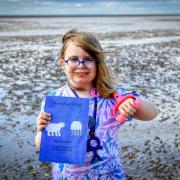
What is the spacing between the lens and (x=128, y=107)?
2.34 meters

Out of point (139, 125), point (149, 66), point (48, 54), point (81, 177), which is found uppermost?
point (48, 54)

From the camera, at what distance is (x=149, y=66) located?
727 inches

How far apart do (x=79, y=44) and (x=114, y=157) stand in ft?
2.69

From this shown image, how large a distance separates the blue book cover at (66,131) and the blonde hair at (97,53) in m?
0.25

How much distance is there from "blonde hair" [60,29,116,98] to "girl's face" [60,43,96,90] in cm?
3

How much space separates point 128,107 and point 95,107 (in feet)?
1.28

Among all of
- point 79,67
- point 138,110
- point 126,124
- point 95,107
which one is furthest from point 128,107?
point 126,124

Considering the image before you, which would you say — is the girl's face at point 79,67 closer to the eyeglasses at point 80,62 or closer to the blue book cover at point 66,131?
the eyeglasses at point 80,62

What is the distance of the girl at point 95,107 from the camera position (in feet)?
8.75

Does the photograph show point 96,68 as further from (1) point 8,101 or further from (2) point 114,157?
(1) point 8,101

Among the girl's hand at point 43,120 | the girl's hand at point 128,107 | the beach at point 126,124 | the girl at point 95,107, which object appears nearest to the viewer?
the girl's hand at point 128,107

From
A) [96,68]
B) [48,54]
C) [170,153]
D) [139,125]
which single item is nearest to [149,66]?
[48,54]

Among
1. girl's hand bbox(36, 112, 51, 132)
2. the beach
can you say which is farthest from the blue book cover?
the beach

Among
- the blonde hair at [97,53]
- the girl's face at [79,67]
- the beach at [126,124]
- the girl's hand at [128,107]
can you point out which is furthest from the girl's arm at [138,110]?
the beach at [126,124]
